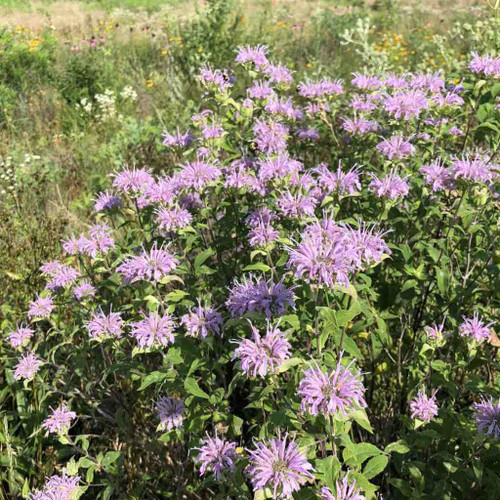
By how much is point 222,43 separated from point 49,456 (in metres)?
6.45

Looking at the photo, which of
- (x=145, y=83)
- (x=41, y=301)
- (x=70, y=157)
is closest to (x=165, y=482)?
(x=41, y=301)

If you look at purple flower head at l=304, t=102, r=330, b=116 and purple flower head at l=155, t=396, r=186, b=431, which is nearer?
purple flower head at l=155, t=396, r=186, b=431

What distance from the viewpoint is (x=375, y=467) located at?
1.67 metres

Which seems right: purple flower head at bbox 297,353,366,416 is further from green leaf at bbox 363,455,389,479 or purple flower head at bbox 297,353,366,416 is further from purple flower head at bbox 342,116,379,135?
purple flower head at bbox 342,116,379,135

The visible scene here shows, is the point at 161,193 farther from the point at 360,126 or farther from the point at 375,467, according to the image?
the point at 375,467

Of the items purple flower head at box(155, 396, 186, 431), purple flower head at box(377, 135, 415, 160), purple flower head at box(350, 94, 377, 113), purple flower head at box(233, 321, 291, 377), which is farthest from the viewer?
purple flower head at box(350, 94, 377, 113)

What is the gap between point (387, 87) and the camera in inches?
120

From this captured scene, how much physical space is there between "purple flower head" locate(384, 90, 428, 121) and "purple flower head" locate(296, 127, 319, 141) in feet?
2.00

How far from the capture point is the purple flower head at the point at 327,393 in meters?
1.34

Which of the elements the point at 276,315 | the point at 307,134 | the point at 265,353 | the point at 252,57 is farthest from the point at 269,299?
the point at 252,57

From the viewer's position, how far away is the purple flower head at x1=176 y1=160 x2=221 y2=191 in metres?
2.47

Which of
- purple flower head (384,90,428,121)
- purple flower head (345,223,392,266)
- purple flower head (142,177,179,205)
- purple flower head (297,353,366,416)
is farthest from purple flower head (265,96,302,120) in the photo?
purple flower head (297,353,366,416)

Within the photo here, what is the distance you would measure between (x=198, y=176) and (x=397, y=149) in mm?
1082

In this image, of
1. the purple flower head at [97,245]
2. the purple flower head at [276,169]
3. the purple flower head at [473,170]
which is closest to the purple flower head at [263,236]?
the purple flower head at [276,169]
